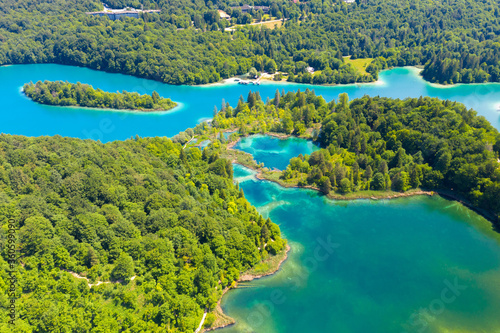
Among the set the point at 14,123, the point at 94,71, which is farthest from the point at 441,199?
the point at 94,71

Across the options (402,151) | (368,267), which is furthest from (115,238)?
(402,151)

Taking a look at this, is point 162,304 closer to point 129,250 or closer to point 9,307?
point 129,250

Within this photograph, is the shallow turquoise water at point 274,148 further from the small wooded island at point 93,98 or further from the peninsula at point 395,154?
the small wooded island at point 93,98

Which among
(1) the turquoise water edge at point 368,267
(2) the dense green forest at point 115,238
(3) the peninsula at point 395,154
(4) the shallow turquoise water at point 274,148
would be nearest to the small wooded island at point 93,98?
(3) the peninsula at point 395,154

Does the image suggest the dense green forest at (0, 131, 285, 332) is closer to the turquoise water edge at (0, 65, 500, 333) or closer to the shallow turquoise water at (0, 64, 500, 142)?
the turquoise water edge at (0, 65, 500, 333)

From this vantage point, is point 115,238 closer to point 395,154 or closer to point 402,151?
point 402,151

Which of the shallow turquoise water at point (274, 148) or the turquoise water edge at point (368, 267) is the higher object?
the shallow turquoise water at point (274, 148)
